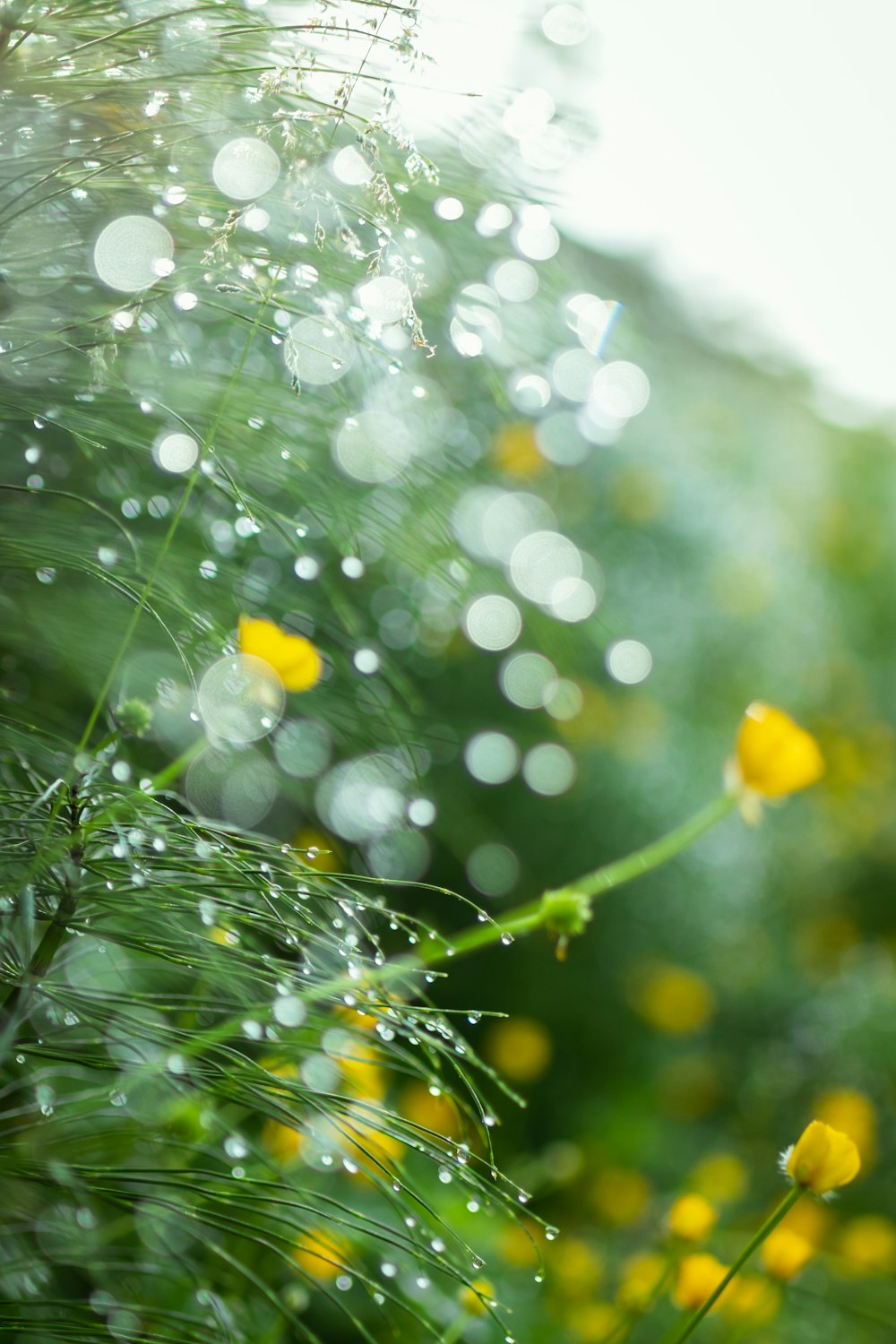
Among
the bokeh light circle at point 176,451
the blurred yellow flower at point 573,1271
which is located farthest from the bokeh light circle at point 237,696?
the blurred yellow flower at point 573,1271

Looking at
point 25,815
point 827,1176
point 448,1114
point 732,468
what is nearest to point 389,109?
point 25,815

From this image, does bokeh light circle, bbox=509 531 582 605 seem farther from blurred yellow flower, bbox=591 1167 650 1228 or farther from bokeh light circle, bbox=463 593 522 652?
blurred yellow flower, bbox=591 1167 650 1228

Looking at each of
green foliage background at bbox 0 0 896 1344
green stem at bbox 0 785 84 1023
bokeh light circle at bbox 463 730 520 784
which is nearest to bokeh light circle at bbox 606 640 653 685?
green foliage background at bbox 0 0 896 1344

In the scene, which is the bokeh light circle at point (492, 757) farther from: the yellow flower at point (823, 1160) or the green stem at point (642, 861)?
the yellow flower at point (823, 1160)

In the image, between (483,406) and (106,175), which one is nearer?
(106,175)

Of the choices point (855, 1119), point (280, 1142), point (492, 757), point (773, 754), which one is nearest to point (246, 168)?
point (773, 754)

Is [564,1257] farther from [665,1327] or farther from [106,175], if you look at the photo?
[106,175]
